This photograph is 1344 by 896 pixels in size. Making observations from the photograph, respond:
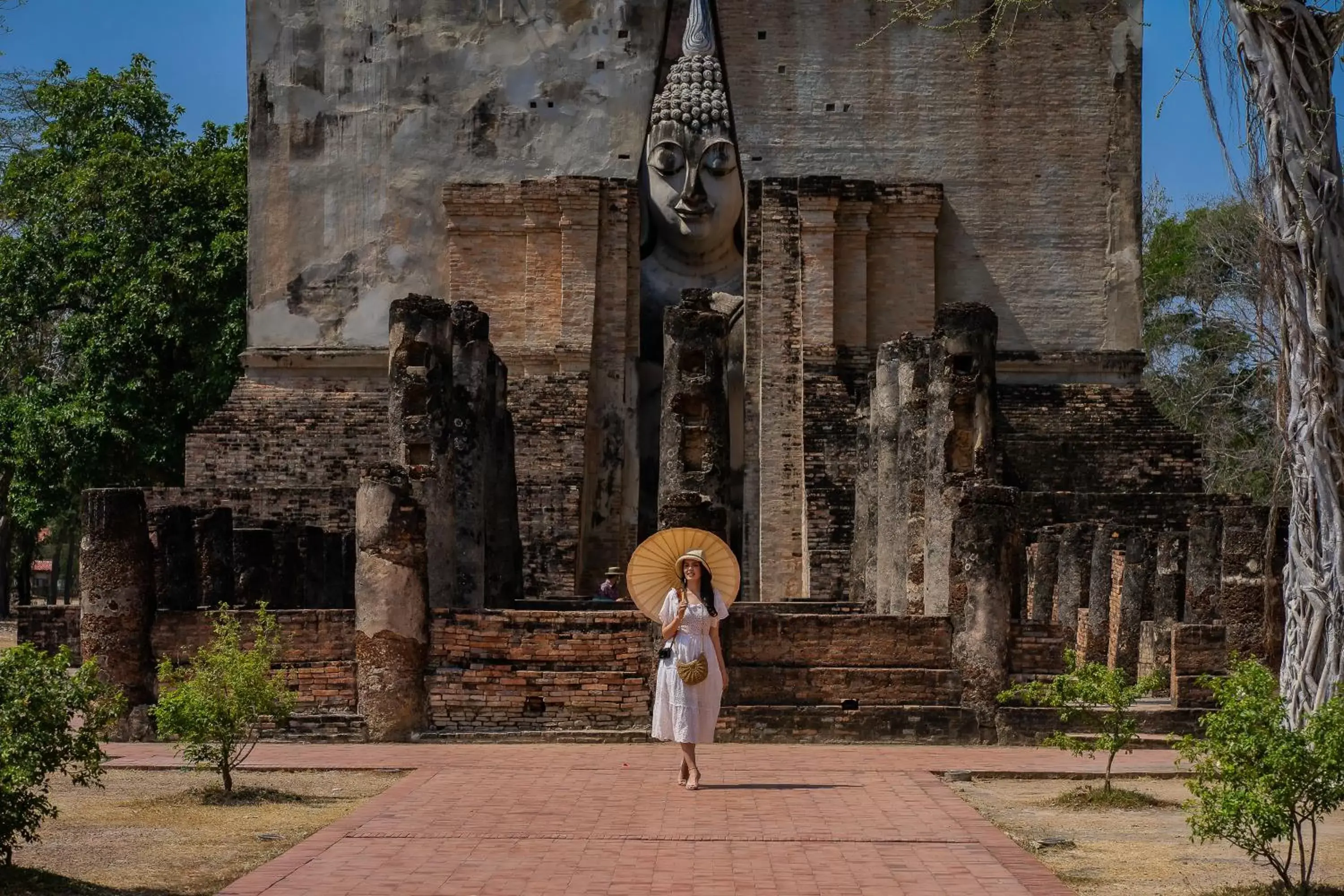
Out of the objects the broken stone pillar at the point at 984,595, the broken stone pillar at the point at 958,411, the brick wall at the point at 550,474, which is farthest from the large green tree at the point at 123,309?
the broken stone pillar at the point at 984,595

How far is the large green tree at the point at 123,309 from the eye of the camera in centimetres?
2445

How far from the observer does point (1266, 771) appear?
21.2 ft

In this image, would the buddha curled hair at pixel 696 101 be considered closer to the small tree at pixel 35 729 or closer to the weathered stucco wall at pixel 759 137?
the weathered stucco wall at pixel 759 137

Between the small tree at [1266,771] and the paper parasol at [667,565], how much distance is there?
4.03 m

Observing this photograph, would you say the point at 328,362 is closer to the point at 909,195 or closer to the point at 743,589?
the point at 743,589

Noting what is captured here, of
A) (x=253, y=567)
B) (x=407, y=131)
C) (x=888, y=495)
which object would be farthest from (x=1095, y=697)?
(x=407, y=131)

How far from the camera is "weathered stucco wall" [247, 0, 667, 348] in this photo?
2173 centimetres

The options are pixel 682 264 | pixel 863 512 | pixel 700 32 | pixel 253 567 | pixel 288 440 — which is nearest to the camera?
pixel 253 567

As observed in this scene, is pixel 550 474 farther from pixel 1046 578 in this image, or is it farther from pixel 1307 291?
pixel 1307 291

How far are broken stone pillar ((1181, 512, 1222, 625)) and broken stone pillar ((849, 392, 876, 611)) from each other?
11.8 ft

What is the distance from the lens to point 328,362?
21.6 metres

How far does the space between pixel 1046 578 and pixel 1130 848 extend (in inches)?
399

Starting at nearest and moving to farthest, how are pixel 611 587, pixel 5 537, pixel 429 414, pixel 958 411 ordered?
1. pixel 958 411
2. pixel 429 414
3. pixel 611 587
4. pixel 5 537

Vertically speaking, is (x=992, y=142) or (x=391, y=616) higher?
(x=992, y=142)
